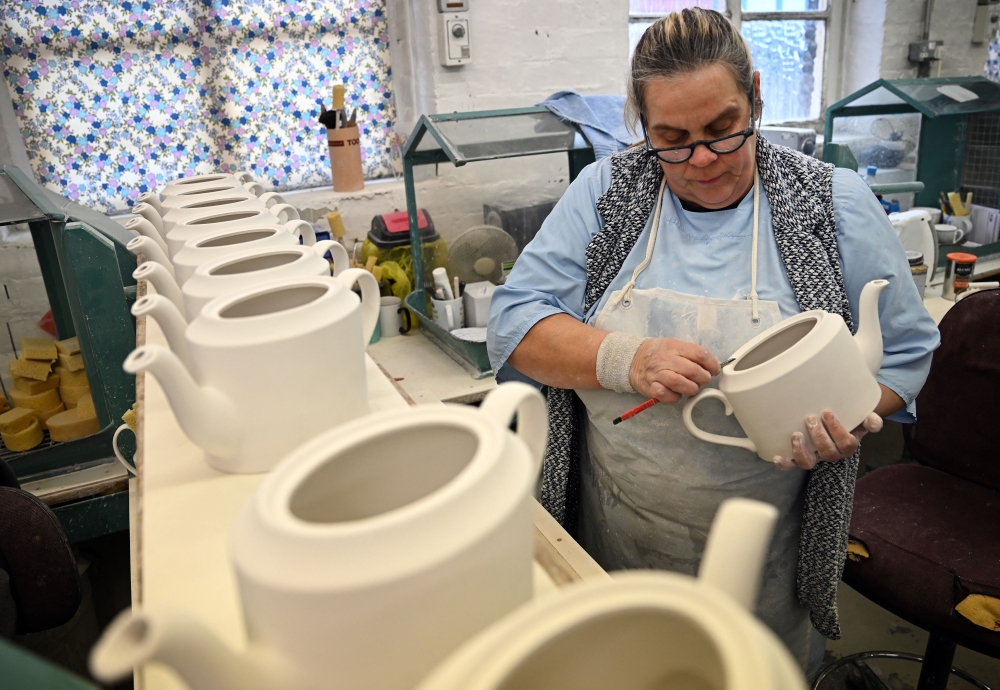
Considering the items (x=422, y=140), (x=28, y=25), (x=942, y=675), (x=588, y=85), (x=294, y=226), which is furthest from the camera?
(x=588, y=85)

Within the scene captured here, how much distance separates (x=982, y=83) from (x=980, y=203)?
510 millimetres

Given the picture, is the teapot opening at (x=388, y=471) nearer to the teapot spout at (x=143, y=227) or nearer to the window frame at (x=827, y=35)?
the teapot spout at (x=143, y=227)

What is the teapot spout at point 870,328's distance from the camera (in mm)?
1124

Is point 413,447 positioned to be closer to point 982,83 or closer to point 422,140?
point 422,140

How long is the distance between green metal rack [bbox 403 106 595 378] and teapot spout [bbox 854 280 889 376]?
126 cm

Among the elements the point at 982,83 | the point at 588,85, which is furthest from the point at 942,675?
the point at 588,85

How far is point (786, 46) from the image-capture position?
14.6ft

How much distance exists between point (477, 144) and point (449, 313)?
0.57m

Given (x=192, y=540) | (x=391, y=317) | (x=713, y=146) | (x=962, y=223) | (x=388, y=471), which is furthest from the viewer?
(x=962, y=223)

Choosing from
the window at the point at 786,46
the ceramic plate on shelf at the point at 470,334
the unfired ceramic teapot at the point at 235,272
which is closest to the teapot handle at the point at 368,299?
A: the unfired ceramic teapot at the point at 235,272

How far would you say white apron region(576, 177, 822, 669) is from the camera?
4.21 ft

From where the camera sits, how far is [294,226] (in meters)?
1.25

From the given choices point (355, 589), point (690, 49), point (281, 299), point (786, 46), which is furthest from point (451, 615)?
point (786, 46)

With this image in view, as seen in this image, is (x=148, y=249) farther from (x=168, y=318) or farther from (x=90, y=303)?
(x=90, y=303)
